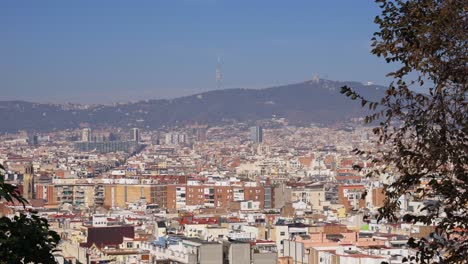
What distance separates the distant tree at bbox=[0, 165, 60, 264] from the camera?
705 centimetres

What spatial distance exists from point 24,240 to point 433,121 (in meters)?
2.50

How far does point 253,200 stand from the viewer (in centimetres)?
6944

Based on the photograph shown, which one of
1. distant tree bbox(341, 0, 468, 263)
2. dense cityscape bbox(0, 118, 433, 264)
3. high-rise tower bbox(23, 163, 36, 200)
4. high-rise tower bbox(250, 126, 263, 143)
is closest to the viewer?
distant tree bbox(341, 0, 468, 263)

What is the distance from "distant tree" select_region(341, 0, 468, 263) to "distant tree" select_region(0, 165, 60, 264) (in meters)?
2.09

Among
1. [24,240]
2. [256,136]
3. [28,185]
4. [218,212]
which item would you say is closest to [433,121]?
[24,240]

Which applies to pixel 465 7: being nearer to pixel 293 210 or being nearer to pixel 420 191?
pixel 420 191

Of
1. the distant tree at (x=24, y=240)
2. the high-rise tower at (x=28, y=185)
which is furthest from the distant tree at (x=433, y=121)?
the high-rise tower at (x=28, y=185)

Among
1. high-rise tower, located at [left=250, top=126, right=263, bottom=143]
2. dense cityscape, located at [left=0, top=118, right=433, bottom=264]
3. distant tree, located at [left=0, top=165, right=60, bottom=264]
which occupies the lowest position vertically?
dense cityscape, located at [left=0, top=118, right=433, bottom=264]

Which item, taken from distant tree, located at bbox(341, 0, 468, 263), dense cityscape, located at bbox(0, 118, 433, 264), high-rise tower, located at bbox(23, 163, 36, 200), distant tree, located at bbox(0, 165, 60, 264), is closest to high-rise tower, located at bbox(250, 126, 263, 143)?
dense cityscape, located at bbox(0, 118, 433, 264)

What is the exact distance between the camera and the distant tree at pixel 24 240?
7.05 metres

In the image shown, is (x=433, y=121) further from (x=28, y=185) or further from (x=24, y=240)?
(x=28, y=185)

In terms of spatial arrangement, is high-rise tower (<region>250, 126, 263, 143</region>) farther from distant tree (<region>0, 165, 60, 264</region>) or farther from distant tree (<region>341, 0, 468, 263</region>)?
distant tree (<region>341, 0, 468, 263</region>)

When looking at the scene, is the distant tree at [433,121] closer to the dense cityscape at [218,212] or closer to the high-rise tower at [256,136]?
the dense cityscape at [218,212]

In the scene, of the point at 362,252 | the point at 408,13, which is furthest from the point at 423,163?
the point at 362,252
